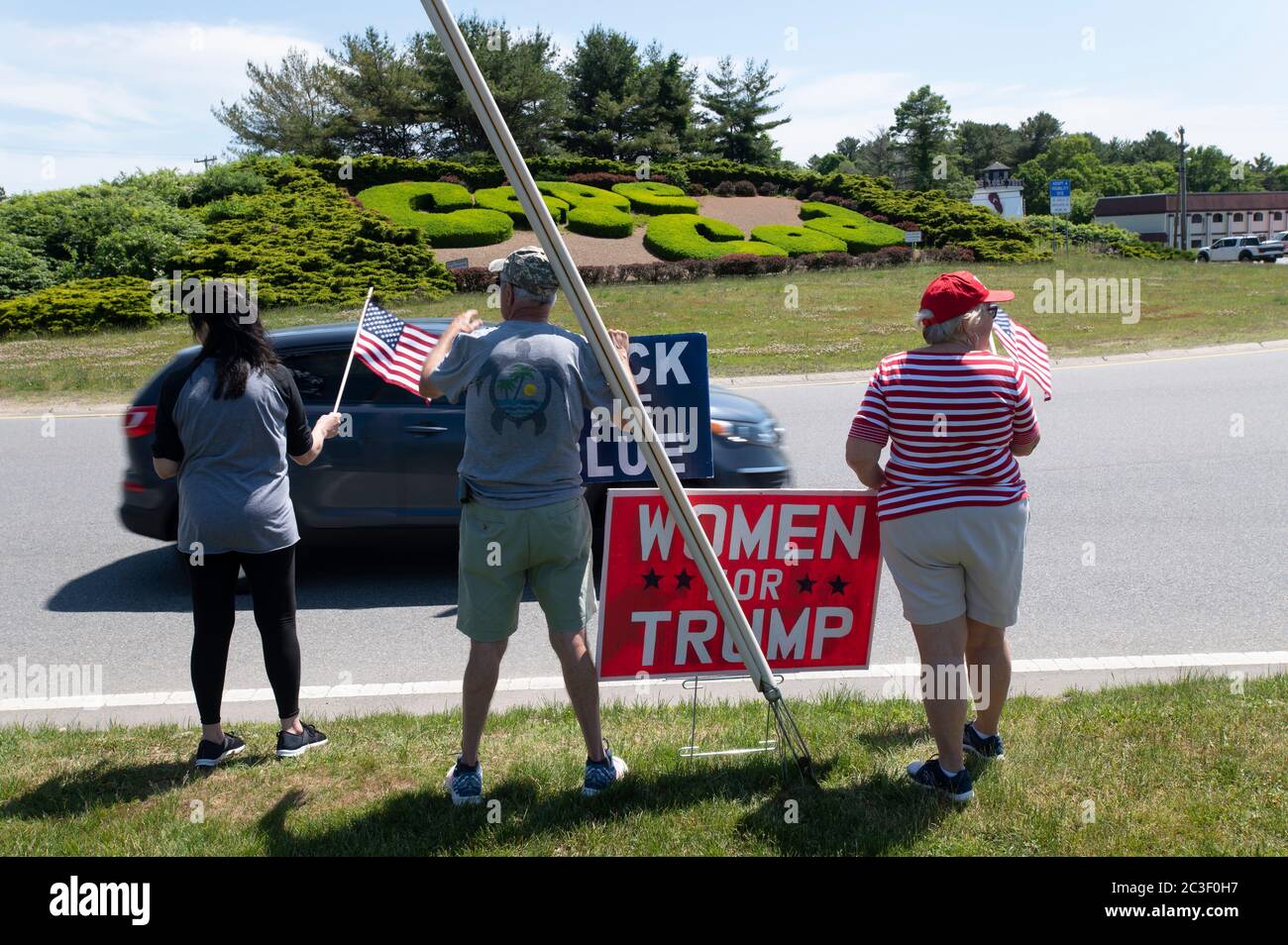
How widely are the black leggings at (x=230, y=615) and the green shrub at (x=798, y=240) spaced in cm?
2856

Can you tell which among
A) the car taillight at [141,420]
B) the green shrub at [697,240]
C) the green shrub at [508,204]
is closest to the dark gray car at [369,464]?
the car taillight at [141,420]

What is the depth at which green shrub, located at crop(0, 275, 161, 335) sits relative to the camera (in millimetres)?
22906

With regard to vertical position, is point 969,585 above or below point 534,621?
Answer: above

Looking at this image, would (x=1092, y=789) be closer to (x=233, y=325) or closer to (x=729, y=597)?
(x=729, y=597)

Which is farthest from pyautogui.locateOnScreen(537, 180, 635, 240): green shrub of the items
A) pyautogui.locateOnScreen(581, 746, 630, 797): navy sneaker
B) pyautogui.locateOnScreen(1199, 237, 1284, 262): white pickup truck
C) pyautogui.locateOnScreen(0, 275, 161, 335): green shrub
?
pyautogui.locateOnScreen(1199, 237, 1284, 262): white pickup truck

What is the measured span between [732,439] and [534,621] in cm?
175

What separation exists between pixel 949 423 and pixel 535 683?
8.38 ft

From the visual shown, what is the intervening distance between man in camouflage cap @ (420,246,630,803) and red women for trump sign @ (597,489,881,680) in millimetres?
380

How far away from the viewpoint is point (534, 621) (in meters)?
6.48

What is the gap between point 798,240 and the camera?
32.6 metres

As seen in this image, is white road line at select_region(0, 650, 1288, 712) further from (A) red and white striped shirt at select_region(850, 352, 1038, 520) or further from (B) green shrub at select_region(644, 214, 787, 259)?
(B) green shrub at select_region(644, 214, 787, 259)

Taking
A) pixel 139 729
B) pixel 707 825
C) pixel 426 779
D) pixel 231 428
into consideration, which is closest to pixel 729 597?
pixel 707 825

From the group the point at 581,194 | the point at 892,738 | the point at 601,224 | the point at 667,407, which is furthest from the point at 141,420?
the point at 581,194

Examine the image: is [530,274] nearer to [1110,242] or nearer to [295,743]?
[295,743]
